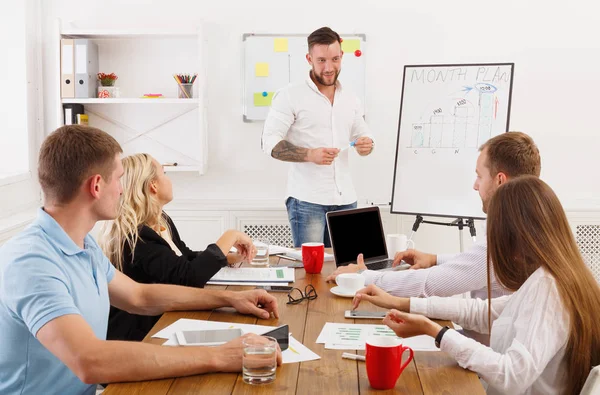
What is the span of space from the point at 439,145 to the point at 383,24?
2.89 ft

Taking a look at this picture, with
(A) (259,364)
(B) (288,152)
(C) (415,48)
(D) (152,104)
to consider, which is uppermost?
(C) (415,48)

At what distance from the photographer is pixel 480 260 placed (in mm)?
2127

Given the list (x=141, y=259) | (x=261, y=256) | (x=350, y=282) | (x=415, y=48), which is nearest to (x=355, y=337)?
(x=350, y=282)

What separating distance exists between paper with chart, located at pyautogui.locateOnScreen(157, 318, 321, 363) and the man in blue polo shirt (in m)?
0.15

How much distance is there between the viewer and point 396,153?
161 inches

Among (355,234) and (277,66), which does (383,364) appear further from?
(277,66)

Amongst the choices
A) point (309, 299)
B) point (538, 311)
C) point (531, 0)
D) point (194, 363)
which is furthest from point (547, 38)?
point (194, 363)

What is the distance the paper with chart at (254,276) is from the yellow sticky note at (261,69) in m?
2.09

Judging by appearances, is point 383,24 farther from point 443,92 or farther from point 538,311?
point 538,311

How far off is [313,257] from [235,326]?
0.72 m

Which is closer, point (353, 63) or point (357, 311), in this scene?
point (357, 311)

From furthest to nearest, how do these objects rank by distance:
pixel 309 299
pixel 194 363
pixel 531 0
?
pixel 531 0 → pixel 309 299 → pixel 194 363

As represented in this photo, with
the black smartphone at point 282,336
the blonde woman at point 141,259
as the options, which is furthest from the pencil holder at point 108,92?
the black smartphone at point 282,336

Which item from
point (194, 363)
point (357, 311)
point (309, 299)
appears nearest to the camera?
point (194, 363)
